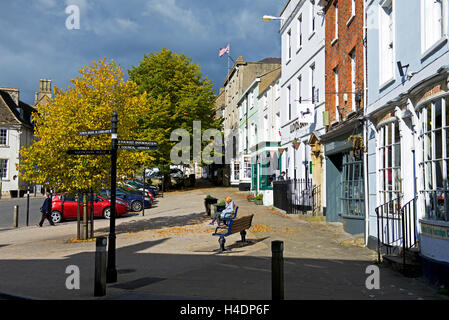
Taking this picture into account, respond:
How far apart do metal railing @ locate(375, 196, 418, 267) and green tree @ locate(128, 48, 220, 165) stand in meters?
30.7

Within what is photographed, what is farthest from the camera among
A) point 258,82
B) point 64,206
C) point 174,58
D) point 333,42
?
point 174,58

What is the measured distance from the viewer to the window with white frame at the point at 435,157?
8023 millimetres

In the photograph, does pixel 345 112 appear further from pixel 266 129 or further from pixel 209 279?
pixel 266 129

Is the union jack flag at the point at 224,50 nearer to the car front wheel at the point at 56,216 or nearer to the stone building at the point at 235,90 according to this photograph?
the stone building at the point at 235,90

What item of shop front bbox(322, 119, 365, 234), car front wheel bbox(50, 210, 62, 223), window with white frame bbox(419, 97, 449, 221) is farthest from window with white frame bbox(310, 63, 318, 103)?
car front wheel bbox(50, 210, 62, 223)

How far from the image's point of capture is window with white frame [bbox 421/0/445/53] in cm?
882

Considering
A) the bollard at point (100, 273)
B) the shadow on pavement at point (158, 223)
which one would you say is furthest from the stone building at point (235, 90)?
the bollard at point (100, 273)

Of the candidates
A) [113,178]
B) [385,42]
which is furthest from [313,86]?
[113,178]

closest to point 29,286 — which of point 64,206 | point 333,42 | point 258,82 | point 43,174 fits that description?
point 43,174

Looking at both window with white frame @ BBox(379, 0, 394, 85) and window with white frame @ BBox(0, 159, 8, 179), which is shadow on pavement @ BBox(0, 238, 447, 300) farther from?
window with white frame @ BBox(0, 159, 8, 179)

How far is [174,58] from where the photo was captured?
146ft
